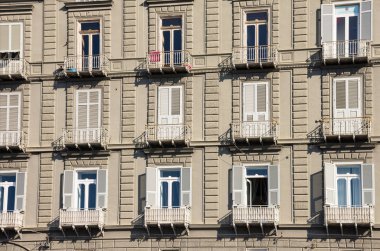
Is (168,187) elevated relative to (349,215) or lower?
elevated

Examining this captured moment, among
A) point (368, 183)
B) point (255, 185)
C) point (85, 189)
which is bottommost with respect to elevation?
point (85, 189)

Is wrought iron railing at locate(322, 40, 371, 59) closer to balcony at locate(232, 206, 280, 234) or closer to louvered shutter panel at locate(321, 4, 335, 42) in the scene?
louvered shutter panel at locate(321, 4, 335, 42)

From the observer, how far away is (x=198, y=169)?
6281cm

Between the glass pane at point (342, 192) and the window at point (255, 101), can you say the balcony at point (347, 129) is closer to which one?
the glass pane at point (342, 192)

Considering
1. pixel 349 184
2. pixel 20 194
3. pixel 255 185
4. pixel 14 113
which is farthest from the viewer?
pixel 14 113

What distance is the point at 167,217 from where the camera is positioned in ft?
203

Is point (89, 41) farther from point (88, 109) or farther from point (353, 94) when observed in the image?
point (353, 94)

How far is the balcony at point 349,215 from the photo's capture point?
59.5m

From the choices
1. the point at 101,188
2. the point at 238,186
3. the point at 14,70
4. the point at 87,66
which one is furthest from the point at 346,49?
the point at 14,70

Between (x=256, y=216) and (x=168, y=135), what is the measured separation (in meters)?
6.48

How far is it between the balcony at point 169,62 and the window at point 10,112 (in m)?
7.76

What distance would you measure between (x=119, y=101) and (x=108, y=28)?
4152 mm

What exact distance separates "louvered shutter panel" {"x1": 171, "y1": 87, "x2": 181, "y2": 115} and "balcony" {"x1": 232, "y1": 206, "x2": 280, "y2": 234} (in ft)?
20.8

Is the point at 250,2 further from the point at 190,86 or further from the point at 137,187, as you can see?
the point at 137,187
